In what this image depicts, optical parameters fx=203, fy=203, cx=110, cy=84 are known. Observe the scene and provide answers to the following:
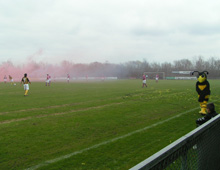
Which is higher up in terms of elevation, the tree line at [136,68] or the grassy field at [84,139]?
the tree line at [136,68]

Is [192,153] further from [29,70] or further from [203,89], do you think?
[29,70]

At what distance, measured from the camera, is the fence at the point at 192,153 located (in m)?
1.60

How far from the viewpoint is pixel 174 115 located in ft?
28.8

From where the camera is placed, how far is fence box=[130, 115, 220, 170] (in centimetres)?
160

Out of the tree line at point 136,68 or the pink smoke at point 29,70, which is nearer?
the pink smoke at point 29,70

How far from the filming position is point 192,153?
8.20ft

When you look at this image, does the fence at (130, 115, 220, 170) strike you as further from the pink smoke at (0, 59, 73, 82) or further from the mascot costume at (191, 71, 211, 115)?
Answer: the pink smoke at (0, 59, 73, 82)

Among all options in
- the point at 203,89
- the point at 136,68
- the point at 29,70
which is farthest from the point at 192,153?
the point at 136,68

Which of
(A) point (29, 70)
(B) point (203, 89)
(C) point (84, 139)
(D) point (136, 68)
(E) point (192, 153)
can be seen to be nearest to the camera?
(E) point (192, 153)

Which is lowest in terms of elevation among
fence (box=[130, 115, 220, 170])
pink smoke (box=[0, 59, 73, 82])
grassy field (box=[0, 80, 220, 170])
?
grassy field (box=[0, 80, 220, 170])

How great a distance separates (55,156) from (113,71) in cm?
A: 7873

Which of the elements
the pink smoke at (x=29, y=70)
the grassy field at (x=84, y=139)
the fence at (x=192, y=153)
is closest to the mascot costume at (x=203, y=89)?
the grassy field at (x=84, y=139)

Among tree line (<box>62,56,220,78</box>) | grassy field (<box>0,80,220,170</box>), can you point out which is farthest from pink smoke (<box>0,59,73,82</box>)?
grassy field (<box>0,80,220,170</box>)

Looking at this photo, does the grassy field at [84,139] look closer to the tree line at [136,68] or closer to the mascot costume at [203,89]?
the mascot costume at [203,89]
